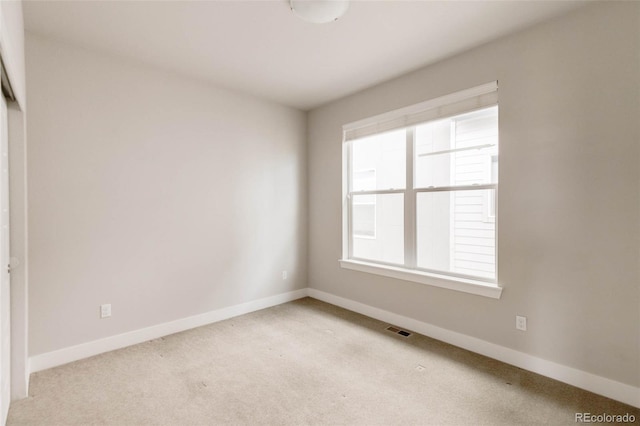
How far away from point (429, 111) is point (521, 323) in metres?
2.07

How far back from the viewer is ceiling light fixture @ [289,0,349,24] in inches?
82.6

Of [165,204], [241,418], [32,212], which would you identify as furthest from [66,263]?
[241,418]

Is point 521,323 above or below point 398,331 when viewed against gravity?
above

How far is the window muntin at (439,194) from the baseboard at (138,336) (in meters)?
1.58

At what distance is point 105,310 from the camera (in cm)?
283

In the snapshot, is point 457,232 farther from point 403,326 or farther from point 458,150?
point 403,326

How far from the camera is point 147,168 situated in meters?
3.07

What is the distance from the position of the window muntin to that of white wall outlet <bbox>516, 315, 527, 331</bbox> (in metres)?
0.34

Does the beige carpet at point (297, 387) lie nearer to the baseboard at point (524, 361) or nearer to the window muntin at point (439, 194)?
the baseboard at point (524, 361)

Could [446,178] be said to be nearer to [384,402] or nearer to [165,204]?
[384,402]

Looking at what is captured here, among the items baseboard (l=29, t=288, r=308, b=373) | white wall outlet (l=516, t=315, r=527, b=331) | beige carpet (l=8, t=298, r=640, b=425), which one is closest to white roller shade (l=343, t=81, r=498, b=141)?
white wall outlet (l=516, t=315, r=527, b=331)

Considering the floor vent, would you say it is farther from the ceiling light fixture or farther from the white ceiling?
the ceiling light fixture

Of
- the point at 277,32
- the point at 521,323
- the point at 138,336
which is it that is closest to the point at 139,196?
the point at 138,336

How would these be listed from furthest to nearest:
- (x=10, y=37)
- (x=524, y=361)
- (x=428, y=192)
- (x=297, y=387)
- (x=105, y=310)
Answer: (x=428, y=192) → (x=105, y=310) → (x=524, y=361) → (x=297, y=387) → (x=10, y=37)
